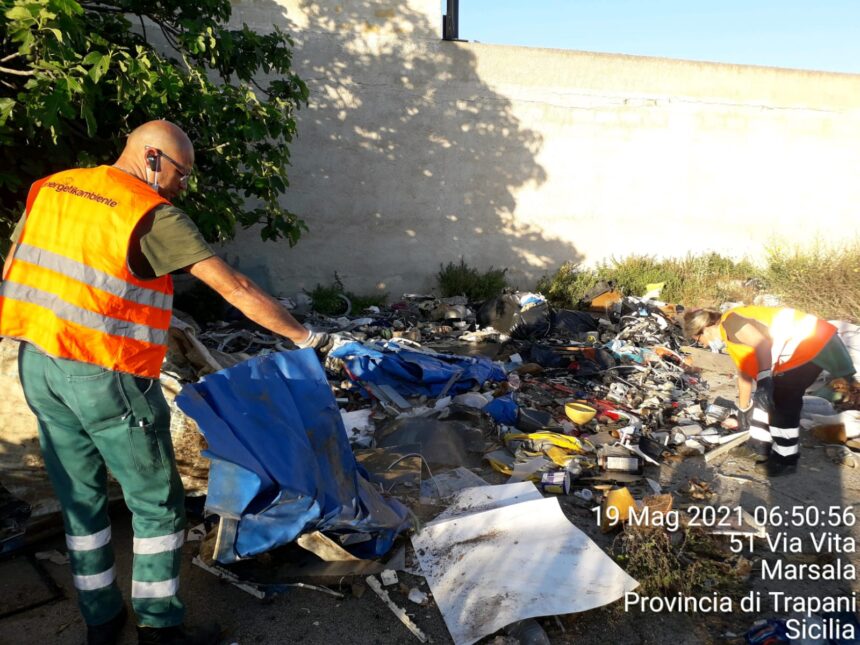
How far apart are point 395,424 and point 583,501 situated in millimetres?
1382

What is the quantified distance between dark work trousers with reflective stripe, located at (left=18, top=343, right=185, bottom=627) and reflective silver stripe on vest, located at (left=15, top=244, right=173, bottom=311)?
0.26 m

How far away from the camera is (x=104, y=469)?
222cm

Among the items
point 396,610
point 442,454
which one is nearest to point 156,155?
point 396,610

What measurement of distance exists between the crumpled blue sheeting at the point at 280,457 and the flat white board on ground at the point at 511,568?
0.86ft

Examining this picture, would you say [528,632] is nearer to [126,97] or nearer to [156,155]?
[156,155]

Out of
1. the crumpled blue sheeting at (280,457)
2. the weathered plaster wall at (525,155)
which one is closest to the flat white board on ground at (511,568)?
the crumpled blue sheeting at (280,457)

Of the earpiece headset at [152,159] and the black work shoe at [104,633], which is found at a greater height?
the earpiece headset at [152,159]

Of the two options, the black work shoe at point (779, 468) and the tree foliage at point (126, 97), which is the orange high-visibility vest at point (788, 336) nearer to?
the black work shoe at point (779, 468)

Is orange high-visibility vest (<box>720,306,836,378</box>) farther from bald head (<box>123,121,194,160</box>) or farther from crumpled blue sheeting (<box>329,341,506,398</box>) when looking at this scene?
bald head (<box>123,121,194,160</box>)

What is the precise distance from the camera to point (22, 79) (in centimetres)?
409

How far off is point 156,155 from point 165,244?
40cm

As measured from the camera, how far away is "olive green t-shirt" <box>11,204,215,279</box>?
79.0 inches

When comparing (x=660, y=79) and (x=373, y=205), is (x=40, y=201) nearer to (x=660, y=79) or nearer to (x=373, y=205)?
(x=373, y=205)

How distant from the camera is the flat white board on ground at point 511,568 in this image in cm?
244
